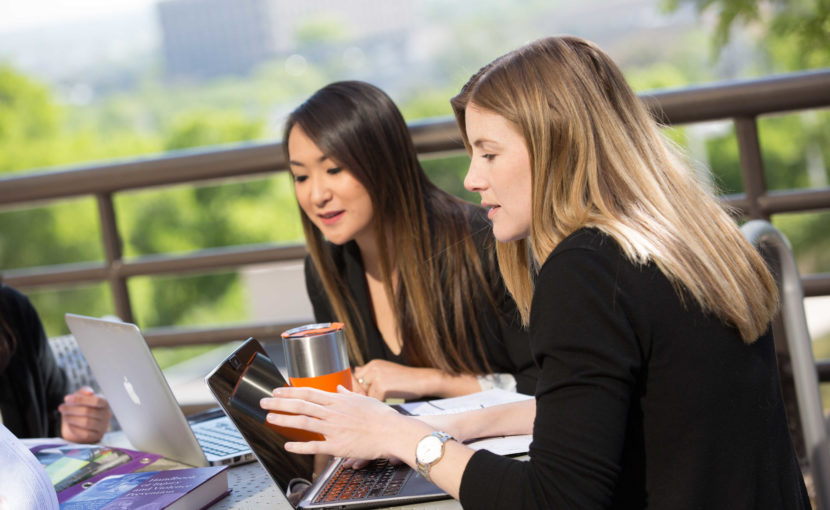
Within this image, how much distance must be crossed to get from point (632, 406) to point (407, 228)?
933 mm

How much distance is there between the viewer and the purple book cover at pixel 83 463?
1.35m

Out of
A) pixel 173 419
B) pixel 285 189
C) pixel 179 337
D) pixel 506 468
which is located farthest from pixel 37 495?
pixel 285 189

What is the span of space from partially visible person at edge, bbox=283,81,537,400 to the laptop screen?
1.86ft

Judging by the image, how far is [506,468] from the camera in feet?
3.60

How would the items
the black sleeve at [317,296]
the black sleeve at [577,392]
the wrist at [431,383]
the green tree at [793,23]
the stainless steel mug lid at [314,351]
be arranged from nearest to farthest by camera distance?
1. the black sleeve at [577,392]
2. the stainless steel mug lid at [314,351]
3. the wrist at [431,383]
4. the black sleeve at [317,296]
5. the green tree at [793,23]

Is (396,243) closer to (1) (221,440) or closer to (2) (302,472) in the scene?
(1) (221,440)

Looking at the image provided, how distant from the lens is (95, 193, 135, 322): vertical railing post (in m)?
2.72

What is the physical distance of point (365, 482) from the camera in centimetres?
125

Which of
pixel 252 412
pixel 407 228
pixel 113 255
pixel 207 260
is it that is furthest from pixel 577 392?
pixel 113 255

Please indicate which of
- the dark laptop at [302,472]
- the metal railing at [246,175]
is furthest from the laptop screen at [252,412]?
the metal railing at [246,175]

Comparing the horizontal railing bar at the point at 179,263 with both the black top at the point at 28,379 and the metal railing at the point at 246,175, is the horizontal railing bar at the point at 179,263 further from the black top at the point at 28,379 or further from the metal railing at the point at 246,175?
the black top at the point at 28,379

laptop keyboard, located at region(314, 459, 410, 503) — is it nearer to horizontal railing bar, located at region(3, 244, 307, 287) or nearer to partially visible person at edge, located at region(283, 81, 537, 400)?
partially visible person at edge, located at region(283, 81, 537, 400)

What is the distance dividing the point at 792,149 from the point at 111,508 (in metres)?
20.8

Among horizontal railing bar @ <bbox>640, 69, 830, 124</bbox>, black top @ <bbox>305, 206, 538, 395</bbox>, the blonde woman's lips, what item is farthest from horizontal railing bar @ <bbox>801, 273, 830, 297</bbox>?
the blonde woman's lips
